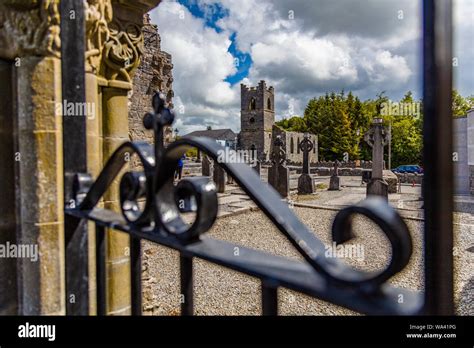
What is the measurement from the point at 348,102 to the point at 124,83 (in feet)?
175

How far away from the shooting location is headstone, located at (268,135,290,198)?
1680 centimetres

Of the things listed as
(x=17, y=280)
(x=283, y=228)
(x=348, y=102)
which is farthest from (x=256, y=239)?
(x=348, y=102)

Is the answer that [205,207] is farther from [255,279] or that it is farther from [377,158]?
[377,158]

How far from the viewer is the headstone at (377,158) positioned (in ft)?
50.6

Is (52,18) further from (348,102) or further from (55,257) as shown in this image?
(348,102)

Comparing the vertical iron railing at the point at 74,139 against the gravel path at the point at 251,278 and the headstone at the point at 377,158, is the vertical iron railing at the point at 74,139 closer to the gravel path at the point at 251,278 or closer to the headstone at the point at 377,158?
the gravel path at the point at 251,278

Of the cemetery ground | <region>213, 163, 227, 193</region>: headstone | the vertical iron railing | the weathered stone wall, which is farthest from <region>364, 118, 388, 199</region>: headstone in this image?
the vertical iron railing

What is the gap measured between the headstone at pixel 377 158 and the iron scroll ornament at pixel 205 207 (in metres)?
15.3

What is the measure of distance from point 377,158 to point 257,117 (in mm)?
43723

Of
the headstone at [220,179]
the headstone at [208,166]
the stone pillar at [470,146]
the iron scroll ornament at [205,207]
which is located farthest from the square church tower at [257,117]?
the iron scroll ornament at [205,207]

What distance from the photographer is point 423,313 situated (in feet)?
2.04

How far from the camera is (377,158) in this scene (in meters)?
16.0

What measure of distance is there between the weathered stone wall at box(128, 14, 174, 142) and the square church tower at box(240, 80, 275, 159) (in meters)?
42.1

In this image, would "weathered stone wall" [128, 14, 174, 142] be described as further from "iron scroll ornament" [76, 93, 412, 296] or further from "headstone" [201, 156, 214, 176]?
"iron scroll ornament" [76, 93, 412, 296]
